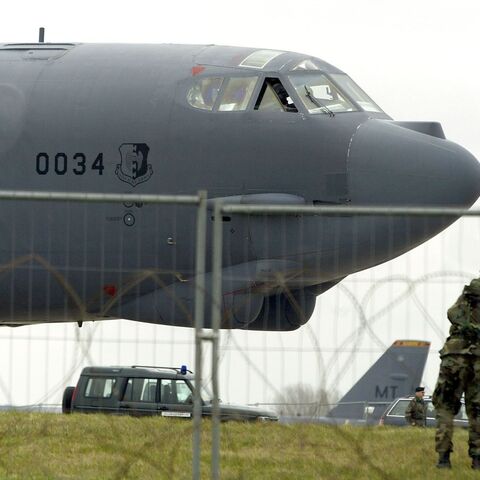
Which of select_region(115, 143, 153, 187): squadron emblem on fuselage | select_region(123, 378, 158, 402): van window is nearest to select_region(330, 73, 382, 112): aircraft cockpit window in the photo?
select_region(115, 143, 153, 187): squadron emblem on fuselage

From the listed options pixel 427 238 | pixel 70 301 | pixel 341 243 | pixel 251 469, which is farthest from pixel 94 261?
pixel 427 238

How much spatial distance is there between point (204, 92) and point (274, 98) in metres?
0.95

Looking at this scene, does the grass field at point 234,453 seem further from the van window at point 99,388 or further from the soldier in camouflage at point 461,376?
the van window at point 99,388

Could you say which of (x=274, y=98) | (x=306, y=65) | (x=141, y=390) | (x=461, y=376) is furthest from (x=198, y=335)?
(x=141, y=390)

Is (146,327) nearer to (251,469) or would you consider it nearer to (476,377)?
(251,469)

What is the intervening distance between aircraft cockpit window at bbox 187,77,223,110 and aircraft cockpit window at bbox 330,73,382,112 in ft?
5.64

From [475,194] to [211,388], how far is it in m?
7.61

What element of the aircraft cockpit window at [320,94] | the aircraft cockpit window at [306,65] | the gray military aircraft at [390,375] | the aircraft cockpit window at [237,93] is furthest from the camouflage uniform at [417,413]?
the gray military aircraft at [390,375]

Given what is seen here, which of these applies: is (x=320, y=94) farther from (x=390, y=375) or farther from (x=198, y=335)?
(x=198, y=335)

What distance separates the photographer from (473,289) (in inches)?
490

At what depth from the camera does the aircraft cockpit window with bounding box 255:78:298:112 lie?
18.3 meters

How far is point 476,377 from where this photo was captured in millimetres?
13008

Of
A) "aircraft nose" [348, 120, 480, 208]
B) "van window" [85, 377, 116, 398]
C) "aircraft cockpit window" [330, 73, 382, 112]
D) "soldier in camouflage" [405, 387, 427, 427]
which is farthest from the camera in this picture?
"van window" [85, 377, 116, 398]

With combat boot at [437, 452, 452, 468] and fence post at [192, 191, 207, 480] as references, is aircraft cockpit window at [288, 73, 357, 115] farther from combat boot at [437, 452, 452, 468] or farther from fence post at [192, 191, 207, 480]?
fence post at [192, 191, 207, 480]
